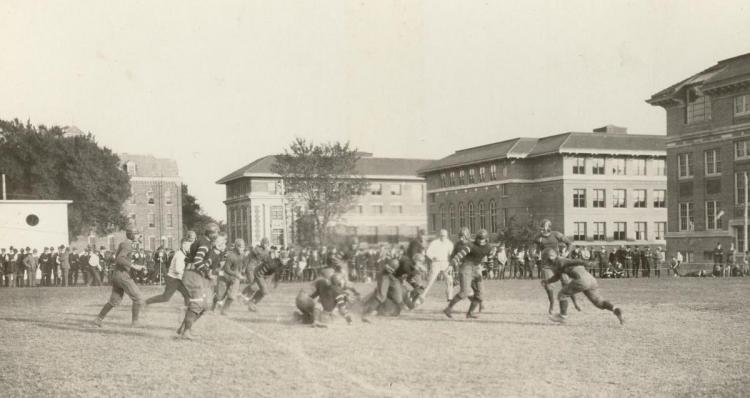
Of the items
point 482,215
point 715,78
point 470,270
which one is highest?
point 715,78

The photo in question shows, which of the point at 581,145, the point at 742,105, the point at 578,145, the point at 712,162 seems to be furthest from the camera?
the point at 581,145

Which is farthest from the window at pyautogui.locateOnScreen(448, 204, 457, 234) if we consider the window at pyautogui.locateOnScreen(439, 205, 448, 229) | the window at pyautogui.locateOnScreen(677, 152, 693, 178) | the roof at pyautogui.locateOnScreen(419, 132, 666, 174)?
the window at pyautogui.locateOnScreen(677, 152, 693, 178)

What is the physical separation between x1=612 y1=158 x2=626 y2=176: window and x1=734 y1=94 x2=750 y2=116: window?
2437 centimetres

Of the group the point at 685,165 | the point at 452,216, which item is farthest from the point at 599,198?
the point at 685,165

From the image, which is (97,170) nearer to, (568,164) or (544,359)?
(568,164)

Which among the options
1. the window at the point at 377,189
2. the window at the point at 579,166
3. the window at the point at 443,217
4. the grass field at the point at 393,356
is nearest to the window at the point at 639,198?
the window at the point at 579,166

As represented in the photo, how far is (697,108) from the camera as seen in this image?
5550cm

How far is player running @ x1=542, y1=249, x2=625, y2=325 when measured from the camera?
14923mm

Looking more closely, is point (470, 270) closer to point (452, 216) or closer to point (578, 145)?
point (578, 145)

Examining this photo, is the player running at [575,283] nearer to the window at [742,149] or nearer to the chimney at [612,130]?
the window at [742,149]

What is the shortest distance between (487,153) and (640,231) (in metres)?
17.0

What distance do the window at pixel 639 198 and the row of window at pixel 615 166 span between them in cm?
159

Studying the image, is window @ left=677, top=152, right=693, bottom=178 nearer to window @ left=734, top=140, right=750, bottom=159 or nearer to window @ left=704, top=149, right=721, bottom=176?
window @ left=704, top=149, right=721, bottom=176

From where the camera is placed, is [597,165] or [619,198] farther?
[619,198]
